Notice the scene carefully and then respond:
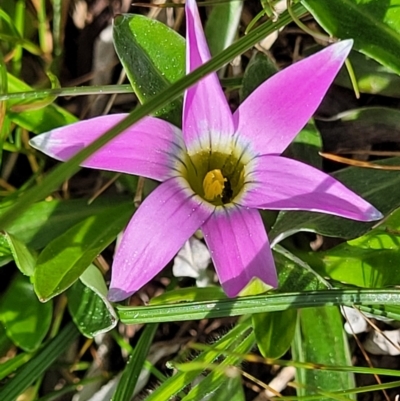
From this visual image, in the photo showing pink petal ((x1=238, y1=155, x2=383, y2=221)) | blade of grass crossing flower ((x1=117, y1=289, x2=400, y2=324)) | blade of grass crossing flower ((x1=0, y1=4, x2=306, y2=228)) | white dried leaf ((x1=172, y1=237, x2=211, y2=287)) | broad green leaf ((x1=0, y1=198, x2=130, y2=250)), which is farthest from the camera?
white dried leaf ((x1=172, y1=237, x2=211, y2=287))

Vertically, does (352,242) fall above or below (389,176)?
below

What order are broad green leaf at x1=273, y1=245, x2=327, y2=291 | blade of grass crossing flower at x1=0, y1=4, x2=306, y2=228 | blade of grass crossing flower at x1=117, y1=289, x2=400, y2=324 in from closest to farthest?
blade of grass crossing flower at x1=0, y1=4, x2=306, y2=228 → blade of grass crossing flower at x1=117, y1=289, x2=400, y2=324 → broad green leaf at x1=273, y1=245, x2=327, y2=291

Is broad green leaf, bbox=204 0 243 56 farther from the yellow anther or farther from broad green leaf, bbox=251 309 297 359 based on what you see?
broad green leaf, bbox=251 309 297 359

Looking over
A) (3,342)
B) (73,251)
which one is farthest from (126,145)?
(3,342)

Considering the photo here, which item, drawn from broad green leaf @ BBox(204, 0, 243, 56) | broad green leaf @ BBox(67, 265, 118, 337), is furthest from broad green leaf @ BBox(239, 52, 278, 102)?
broad green leaf @ BBox(67, 265, 118, 337)

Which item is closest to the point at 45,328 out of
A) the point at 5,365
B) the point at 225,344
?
the point at 5,365

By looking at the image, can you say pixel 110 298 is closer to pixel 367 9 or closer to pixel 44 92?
pixel 44 92
